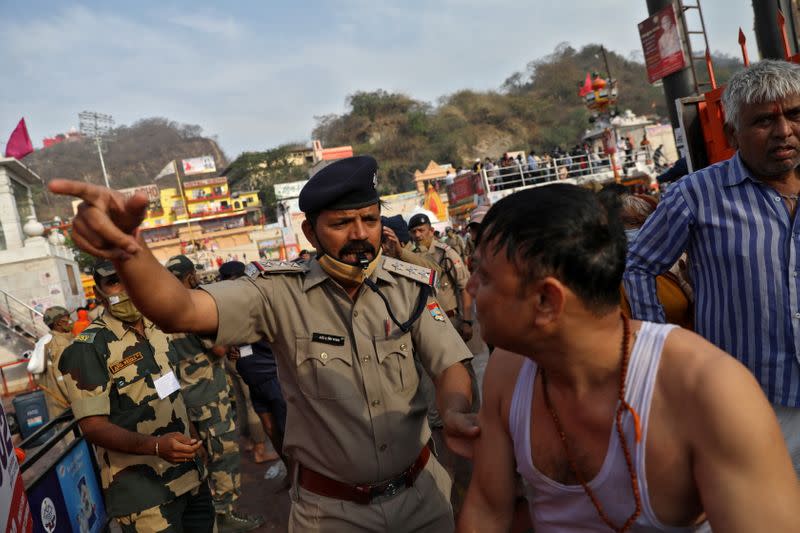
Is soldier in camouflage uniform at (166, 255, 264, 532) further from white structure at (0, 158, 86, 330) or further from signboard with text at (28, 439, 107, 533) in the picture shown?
white structure at (0, 158, 86, 330)

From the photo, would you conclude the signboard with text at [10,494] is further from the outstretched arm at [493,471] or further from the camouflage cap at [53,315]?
the camouflage cap at [53,315]

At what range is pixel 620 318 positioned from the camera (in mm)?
1385

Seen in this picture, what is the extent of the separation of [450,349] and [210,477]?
3.64 metres

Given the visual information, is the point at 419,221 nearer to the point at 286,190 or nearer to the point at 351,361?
the point at 351,361

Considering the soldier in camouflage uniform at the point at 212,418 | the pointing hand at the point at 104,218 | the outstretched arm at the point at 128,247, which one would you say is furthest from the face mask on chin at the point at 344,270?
the soldier in camouflage uniform at the point at 212,418

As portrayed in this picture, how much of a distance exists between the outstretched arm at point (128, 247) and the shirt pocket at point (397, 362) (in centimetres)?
77

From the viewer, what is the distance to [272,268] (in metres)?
2.28

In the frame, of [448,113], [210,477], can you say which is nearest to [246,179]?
[448,113]

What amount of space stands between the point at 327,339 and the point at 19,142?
2562 cm

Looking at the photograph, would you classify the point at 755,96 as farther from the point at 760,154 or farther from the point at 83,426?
the point at 83,426

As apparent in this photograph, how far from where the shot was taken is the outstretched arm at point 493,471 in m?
1.53

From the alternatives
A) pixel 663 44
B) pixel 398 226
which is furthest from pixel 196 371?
pixel 663 44

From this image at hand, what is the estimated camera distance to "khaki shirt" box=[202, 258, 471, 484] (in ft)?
7.22

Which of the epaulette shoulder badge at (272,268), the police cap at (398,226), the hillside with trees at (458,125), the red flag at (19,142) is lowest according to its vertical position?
the epaulette shoulder badge at (272,268)
